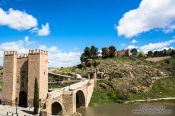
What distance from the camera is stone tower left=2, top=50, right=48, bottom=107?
4038cm

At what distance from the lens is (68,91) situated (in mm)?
43906

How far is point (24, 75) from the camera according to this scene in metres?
42.1

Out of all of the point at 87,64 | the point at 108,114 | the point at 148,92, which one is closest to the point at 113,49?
the point at 87,64

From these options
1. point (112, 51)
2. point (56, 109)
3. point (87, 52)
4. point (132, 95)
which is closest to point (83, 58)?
point (87, 52)

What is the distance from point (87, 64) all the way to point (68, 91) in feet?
136

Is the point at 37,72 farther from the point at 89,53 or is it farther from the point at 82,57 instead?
the point at 89,53

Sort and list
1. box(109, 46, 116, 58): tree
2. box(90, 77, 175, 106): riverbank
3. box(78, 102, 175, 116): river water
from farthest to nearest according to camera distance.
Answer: box(109, 46, 116, 58): tree, box(90, 77, 175, 106): riverbank, box(78, 102, 175, 116): river water

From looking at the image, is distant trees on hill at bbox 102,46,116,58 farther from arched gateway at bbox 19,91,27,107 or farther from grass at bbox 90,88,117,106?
arched gateway at bbox 19,91,27,107

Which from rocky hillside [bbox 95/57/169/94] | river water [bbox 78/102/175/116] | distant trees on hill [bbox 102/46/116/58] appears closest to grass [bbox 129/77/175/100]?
rocky hillside [bbox 95/57/169/94]

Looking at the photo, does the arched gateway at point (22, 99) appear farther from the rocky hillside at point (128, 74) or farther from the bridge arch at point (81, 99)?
the rocky hillside at point (128, 74)

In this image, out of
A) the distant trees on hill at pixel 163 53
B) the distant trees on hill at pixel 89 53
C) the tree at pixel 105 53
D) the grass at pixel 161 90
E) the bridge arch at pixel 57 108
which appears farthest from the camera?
the distant trees on hill at pixel 163 53

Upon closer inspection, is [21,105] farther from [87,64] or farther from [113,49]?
→ [113,49]

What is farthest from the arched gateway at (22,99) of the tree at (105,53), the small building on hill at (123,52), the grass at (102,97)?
the small building on hill at (123,52)

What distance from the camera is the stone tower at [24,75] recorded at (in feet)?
132
